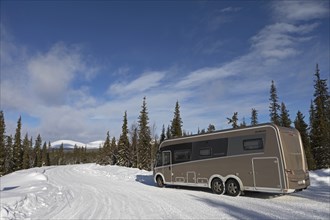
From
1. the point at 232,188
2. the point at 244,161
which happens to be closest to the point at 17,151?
the point at 232,188

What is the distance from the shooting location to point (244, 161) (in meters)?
13.6

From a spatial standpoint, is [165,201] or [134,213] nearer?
[134,213]

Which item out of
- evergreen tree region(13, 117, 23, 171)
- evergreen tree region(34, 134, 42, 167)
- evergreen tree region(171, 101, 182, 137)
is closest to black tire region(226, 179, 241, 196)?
evergreen tree region(171, 101, 182, 137)

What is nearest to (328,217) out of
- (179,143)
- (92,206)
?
(92,206)

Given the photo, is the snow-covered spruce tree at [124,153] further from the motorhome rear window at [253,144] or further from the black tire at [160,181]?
the motorhome rear window at [253,144]

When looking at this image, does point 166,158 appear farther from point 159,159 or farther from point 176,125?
point 176,125

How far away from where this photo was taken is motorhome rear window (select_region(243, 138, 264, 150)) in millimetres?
13007

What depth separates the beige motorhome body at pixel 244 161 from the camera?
12.3 metres

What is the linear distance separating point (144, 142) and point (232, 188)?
140 feet

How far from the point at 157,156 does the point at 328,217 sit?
1196 centimetres

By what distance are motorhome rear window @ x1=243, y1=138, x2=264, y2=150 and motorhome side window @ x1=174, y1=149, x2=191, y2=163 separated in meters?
3.96

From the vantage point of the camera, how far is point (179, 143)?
17359 mm

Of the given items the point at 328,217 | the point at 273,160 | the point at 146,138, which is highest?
the point at 146,138

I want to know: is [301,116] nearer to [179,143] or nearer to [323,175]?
[323,175]
